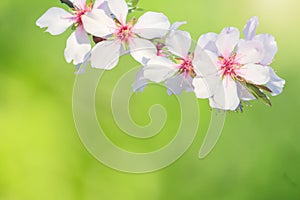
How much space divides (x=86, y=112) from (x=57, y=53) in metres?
0.14

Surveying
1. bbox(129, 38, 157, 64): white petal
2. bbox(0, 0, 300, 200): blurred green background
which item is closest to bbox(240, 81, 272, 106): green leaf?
bbox(129, 38, 157, 64): white petal

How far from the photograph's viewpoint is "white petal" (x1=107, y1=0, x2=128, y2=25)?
0.53m

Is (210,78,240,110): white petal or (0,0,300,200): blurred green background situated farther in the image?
(0,0,300,200): blurred green background

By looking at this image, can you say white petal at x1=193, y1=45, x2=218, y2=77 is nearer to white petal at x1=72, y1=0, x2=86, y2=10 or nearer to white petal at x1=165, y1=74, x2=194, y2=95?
white petal at x1=165, y1=74, x2=194, y2=95

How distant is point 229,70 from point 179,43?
0.19 feet

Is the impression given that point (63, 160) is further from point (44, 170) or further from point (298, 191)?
point (298, 191)

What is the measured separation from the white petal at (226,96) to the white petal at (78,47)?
0.48ft

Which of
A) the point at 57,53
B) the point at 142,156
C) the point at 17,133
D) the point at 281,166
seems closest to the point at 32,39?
the point at 57,53

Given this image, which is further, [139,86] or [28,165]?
[28,165]

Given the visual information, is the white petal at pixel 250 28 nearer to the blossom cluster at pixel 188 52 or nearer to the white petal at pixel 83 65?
the blossom cluster at pixel 188 52

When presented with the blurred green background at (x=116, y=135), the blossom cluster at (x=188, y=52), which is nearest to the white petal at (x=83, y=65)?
the blossom cluster at (x=188, y=52)

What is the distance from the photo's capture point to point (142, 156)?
1.03 m

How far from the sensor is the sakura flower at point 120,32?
53cm

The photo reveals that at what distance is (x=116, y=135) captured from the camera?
104 cm
